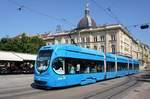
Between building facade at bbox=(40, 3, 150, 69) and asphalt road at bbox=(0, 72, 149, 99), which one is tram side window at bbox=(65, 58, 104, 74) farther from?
building facade at bbox=(40, 3, 150, 69)

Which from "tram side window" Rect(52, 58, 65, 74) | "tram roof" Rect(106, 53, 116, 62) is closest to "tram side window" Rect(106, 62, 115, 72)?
"tram roof" Rect(106, 53, 116, 62)

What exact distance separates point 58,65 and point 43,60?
1047 mm

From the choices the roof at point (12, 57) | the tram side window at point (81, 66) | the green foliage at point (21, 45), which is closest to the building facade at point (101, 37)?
the green foliage at point (21, 45)

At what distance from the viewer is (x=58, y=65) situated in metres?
18.9

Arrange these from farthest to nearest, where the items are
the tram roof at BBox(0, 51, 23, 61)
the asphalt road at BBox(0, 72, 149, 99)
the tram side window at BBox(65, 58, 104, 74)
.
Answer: the tram roof at BBox(0, 51, 23, 61)
the tram side window at BBox(65, 58, 104, 74)
the asphalt road at BBox(0, 72, 149, 99)

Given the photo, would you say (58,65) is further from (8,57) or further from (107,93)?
(8,57)

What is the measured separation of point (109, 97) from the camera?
15.9 m

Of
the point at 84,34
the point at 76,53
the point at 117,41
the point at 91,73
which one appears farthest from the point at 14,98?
the point at 84,34

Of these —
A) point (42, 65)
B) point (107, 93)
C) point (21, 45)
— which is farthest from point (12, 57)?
point (21, 45)

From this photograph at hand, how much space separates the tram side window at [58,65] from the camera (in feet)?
61.2

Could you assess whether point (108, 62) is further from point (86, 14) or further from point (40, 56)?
point (86, 14)

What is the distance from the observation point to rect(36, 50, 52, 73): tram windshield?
18.7 m

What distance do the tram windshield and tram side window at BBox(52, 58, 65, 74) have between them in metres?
0.52

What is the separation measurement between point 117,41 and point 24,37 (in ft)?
100
